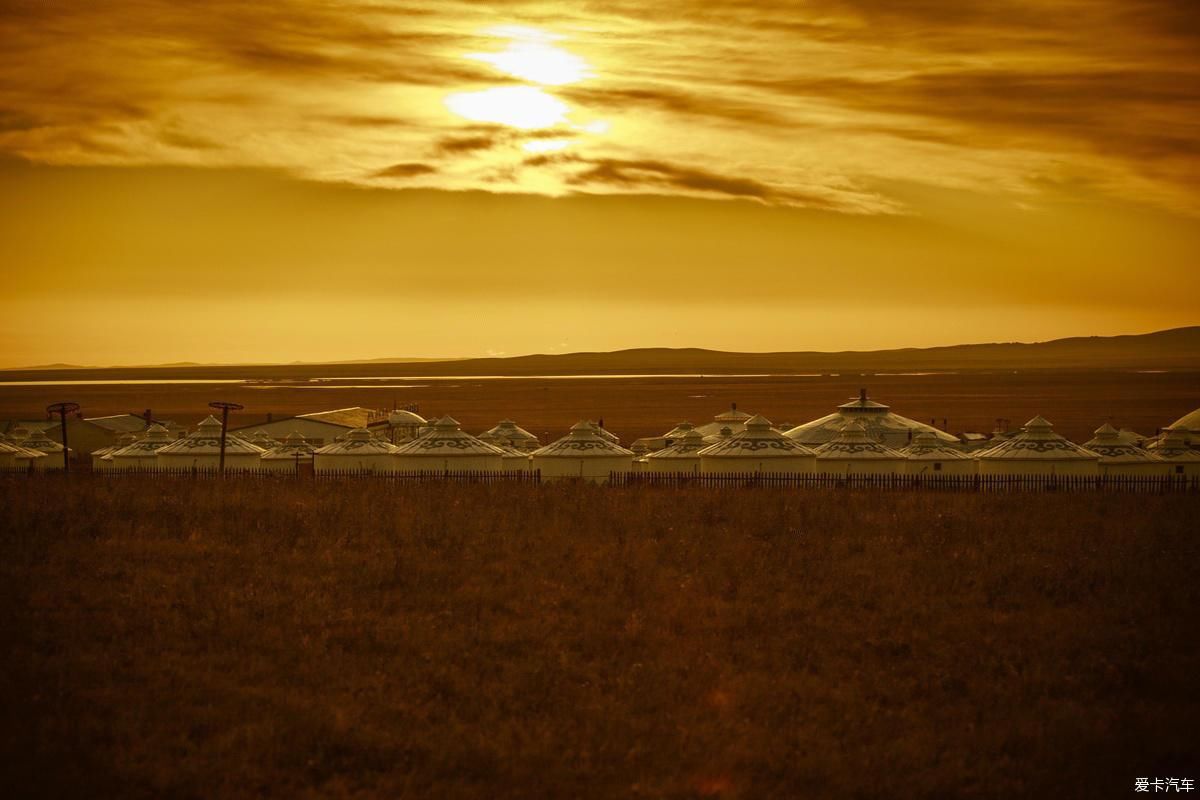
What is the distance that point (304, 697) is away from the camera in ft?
58.7

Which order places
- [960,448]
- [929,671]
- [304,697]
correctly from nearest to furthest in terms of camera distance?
[304,697], [929,671], [960,448]

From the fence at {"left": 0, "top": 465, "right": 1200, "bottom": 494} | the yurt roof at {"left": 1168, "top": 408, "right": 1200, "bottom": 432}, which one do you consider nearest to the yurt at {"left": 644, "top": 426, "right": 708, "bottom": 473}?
the fence at {"left": 0, "top": 465, "right": 1200, "bottom": 494}

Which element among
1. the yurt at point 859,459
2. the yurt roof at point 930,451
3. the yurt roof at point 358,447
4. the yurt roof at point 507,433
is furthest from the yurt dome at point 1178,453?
the yurt roof at point 358,447

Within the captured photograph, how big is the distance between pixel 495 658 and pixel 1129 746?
9594 millimetres

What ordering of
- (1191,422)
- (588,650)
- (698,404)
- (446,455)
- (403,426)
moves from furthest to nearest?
(698,404)
(403,426)
(1191,422)
(446,455)
(588,650)

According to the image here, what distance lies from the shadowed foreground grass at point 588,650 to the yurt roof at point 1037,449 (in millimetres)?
16601

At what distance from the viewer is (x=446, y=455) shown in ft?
166

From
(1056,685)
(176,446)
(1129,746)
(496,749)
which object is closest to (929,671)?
(1056,685)

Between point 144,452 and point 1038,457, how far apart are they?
3860 cm

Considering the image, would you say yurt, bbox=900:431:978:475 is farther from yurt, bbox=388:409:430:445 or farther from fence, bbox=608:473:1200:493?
yurt, bbox=388:409:430:445

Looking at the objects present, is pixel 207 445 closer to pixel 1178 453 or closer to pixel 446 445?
pixel 446 445

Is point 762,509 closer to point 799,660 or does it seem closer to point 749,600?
point 749,600

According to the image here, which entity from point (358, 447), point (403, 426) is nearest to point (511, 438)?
point (358, 447)

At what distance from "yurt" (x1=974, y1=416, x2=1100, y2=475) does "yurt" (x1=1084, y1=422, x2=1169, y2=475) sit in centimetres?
106
